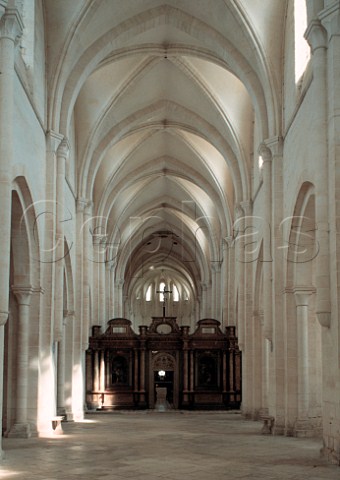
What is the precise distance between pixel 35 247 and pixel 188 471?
905 cm

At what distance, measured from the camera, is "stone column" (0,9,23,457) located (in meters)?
13.3

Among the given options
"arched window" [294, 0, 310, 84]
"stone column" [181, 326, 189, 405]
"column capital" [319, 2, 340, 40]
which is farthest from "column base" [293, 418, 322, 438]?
Result: "stone column" [181, 326, 189, 405]

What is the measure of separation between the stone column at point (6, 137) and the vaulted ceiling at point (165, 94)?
6552 millimetres

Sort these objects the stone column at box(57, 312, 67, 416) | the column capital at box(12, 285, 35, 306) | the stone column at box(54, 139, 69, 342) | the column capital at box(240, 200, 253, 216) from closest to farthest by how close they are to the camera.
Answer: the column capital at box(12, 285, 35, 306)
the stone column at box(54, 139, 69, 342)
the stone column at box(57, 312, 67, 416)
the column capital at box(240, 200, 253, 216)

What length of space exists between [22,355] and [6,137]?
7231mm

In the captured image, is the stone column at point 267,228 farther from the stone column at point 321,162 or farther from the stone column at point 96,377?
the stone column at point 96,377

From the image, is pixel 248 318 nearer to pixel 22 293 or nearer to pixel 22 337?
pixel 22 337

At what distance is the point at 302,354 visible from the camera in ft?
65.3

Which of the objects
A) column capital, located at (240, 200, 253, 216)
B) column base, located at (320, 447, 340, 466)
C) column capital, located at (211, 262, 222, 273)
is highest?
column capital, located at (240, 200, 253, 216)

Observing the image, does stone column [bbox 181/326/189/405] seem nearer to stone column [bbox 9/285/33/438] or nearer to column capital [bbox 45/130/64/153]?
column capital [bbox 45/130/64/153]

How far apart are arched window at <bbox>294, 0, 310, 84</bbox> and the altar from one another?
1762cm

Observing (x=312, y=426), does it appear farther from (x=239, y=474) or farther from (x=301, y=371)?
(x=239, y=474)

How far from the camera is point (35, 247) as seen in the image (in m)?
19.5

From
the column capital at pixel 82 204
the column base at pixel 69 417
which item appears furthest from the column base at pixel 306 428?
the column capital at pixel 82 204
